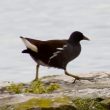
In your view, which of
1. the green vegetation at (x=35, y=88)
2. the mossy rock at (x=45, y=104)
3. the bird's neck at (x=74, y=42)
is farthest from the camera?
the bird's neck at (x=74, y=42)

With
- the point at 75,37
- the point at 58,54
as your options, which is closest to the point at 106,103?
the point at 58,54

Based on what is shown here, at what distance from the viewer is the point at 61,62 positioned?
1241 cm

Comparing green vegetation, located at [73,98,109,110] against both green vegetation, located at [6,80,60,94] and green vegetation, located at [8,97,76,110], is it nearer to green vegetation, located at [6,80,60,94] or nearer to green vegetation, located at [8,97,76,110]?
green vegetation, located at [8,97,76,110]

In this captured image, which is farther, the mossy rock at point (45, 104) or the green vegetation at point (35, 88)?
the green vegetation at point (35, 88)

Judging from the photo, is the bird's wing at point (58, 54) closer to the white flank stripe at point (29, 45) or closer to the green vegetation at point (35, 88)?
the white flank stripe at point (29, 45)

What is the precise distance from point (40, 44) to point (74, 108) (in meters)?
3.78

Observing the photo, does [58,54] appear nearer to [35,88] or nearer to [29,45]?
[29,45]

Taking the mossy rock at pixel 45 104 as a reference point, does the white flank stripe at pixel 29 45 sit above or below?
above

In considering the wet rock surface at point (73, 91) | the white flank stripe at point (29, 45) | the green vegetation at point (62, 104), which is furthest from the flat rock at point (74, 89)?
the white flank stripe at point (29, 45)

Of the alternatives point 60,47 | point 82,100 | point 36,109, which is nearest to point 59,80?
point 60,47

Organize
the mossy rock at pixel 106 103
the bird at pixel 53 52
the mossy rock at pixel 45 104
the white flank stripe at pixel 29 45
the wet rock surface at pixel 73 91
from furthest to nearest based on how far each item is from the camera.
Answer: the bird at pixel 53 52 < the white flank stripe at pixel 29 45 < the wet rock surface at pixel 73 91 < the mossy rock at pixel 106 103 < the mossy rock at pixel 45 104

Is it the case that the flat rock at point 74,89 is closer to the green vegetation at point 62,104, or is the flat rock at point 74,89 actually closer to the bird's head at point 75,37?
the green vegetation at point 62,104

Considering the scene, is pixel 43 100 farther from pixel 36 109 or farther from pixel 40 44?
pixel 40 44

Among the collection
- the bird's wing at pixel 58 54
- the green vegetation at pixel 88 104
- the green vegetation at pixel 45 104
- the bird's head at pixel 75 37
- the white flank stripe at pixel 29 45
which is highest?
the bird's head at pixel 75 37
